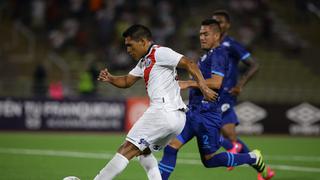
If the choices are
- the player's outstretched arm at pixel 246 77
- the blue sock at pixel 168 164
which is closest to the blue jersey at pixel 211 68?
the blue sock at pixel 168 164

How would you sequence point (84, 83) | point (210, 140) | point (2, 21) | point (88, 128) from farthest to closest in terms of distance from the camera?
1. point (2, 21)
2. point (84, 83)
3. point (88, 128)
4. point (210, 140)

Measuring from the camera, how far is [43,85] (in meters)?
23.0

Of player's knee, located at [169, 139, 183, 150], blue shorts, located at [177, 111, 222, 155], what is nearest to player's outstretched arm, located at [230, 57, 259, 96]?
blue shorts, located at [177, 111, 222, 155]

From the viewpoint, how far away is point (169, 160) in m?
9.02

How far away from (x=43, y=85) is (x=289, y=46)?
376 inches

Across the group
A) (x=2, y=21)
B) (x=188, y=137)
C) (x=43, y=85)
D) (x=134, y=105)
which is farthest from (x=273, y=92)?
(x=188, y=137)

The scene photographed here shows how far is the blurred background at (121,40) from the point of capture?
2311 centimetres

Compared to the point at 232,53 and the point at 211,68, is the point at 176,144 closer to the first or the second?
the point at 211,68

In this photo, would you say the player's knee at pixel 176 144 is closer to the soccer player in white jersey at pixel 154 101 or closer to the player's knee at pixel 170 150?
the player's knee at pixel 170 150

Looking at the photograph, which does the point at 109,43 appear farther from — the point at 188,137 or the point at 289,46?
the point at 188,137

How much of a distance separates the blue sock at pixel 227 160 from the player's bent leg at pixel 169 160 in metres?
0.50

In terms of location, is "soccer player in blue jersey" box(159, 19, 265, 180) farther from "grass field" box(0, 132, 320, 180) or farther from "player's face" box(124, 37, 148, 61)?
"grass field" box(0, 132, 320, 180)

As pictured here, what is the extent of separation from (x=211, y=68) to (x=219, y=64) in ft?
0.40

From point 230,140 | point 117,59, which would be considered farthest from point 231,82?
point 117,59
